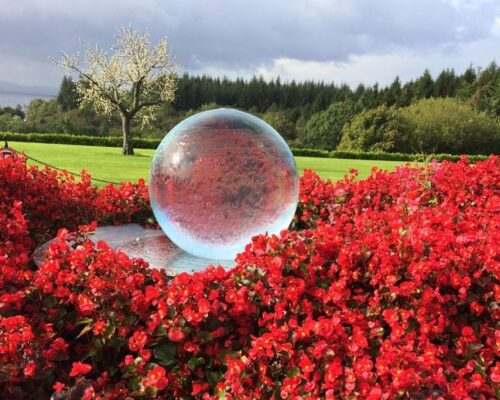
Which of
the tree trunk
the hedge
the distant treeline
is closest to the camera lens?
the tree trunk

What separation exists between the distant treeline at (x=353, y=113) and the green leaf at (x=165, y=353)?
37289 millimetres

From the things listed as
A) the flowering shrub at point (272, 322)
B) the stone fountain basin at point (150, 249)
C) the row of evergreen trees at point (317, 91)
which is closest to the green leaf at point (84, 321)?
the flowering shrub at point (272, 322)

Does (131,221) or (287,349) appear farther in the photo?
(131,221)

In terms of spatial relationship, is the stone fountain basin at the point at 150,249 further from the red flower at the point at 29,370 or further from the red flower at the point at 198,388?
the red flower at the point at 29,370

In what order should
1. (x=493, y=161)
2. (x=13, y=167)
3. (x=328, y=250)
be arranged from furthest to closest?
(x=493, y=161), (x=13, y=167), (x=328, y=250)

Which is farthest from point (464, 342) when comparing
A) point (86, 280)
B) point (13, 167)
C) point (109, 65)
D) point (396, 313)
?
point (109, 65)

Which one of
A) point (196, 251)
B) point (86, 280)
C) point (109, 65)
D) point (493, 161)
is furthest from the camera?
point (109, 65)

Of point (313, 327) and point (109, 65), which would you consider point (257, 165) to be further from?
point (109, 65)

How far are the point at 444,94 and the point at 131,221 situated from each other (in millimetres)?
83880

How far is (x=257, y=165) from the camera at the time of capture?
5637 millimetres

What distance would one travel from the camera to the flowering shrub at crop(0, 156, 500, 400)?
342cm

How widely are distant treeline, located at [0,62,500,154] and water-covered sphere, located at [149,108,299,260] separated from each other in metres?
34.9

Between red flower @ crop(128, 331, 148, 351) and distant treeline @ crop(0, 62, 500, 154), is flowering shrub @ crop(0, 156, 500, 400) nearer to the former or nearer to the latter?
red flower @ crop(128, 331, 148, 351)

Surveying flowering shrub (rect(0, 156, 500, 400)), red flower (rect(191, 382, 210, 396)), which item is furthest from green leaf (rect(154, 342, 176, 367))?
red flower (rect(191, 382, 210, 396))
